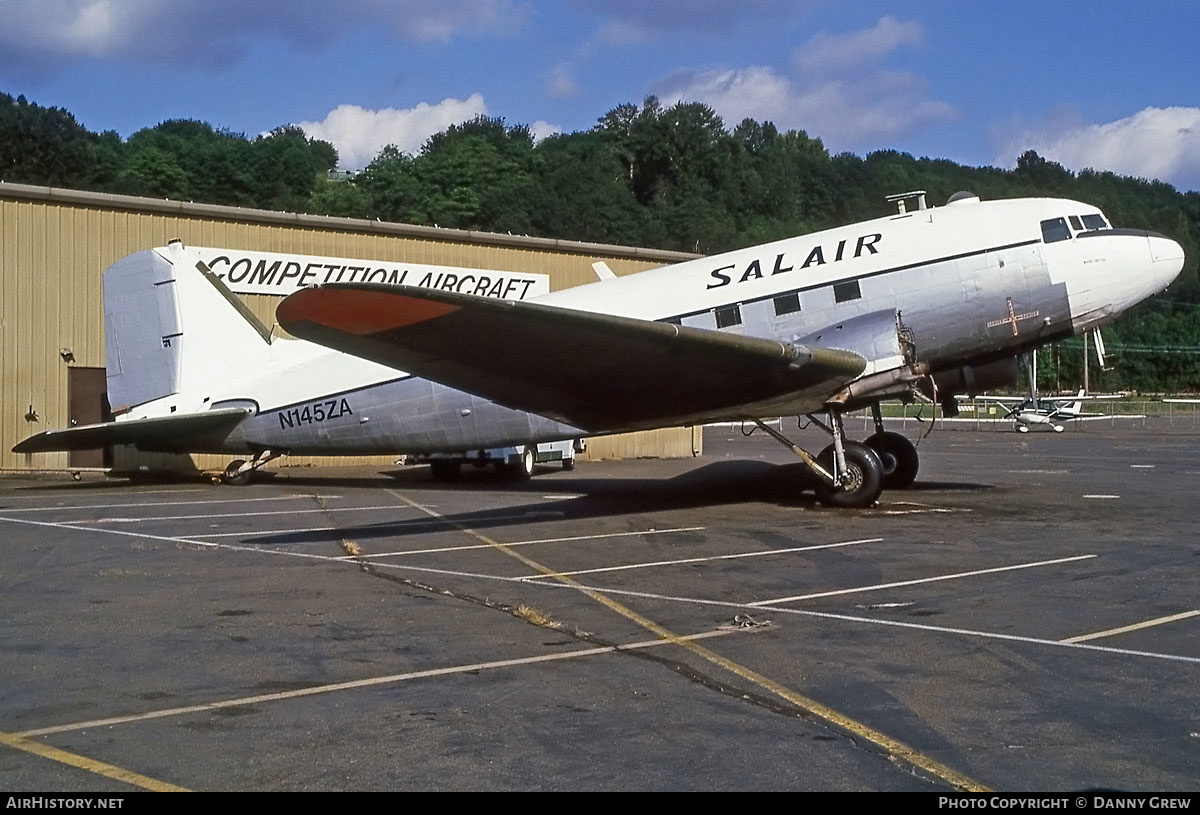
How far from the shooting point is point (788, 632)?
8195 mm

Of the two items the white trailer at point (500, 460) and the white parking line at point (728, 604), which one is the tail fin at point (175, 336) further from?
the white parking line at point (728, 604)

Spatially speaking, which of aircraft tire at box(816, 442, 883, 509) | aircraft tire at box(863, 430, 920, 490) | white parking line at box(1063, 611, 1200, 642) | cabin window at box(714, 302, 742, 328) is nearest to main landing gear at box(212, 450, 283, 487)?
cabin window at box(714, 302, 742, 328)

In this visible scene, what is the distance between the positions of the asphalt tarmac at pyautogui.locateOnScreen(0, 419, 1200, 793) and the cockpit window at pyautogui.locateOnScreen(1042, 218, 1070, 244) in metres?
3.96

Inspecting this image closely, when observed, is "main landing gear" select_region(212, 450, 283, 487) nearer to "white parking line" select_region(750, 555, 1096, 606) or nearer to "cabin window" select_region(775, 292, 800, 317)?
"cabin window" select_region(775, 292, 800, 317)

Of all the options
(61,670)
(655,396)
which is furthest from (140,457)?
(61,670)

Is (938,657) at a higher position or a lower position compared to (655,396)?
lower

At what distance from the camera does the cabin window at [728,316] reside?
56.0 ft

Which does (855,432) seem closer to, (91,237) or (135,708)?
(91,237)

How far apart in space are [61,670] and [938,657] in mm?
5748

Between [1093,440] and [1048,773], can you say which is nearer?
[1048,773]

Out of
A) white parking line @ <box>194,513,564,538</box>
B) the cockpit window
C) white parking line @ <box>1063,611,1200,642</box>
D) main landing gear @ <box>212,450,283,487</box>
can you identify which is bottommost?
white parking line @ <box>1063,611,1200,642</box>

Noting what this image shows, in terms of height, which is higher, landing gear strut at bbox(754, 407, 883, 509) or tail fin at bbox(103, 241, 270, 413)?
tail fin at bbox(103, 241, 270, 413)

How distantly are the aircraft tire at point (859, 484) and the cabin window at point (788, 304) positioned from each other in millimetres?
2255

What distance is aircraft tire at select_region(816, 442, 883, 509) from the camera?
1611cm
